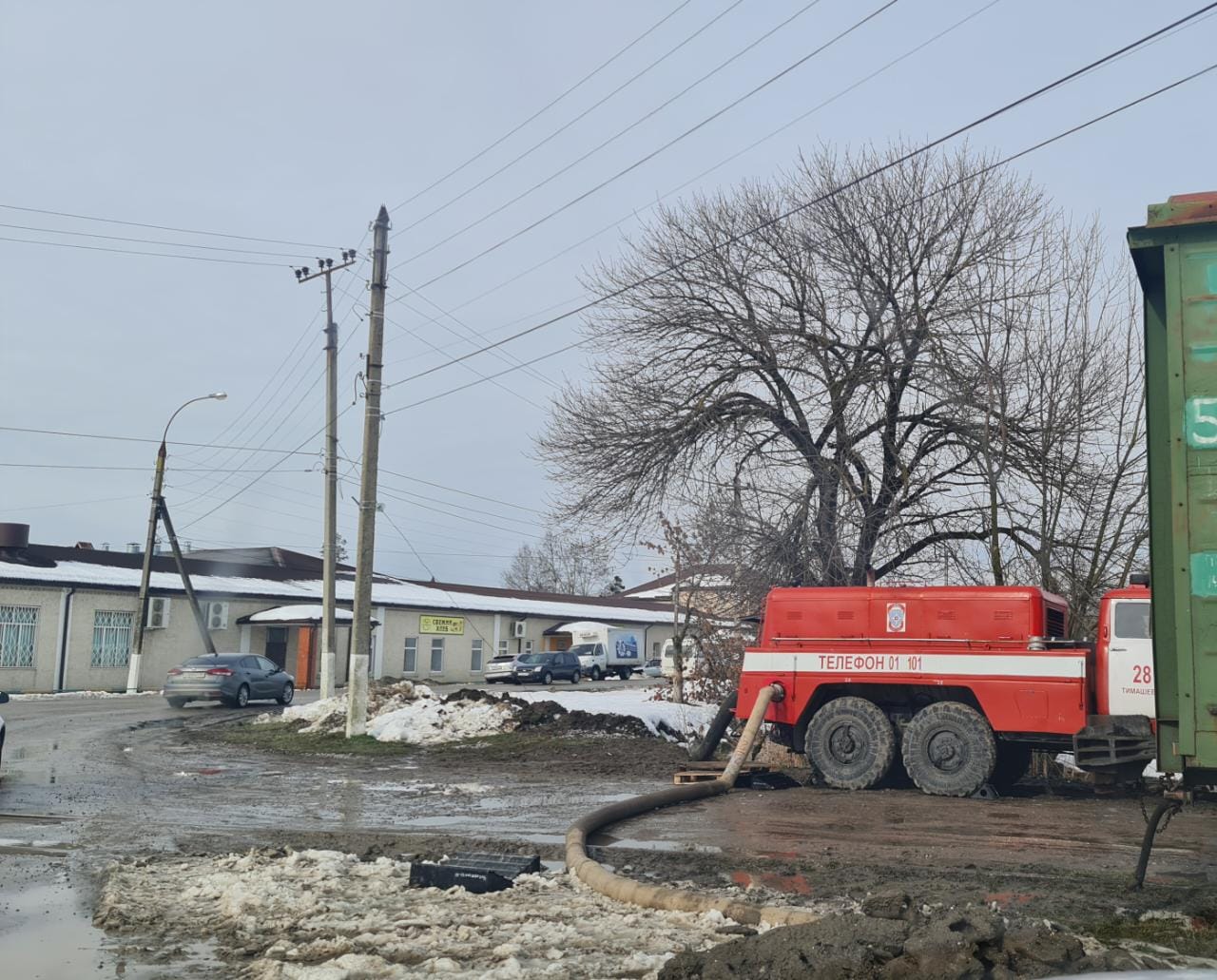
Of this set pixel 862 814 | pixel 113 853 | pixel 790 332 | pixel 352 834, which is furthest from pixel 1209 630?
pixel 790 332

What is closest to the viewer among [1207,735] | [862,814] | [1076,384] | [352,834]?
[1207,735]

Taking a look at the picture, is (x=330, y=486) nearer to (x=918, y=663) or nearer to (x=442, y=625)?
(x=918, y=663)

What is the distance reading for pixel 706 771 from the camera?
613 inches

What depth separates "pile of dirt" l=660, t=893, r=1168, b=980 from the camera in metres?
5.32

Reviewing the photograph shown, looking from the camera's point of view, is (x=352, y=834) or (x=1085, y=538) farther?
(x=1085, y=538)

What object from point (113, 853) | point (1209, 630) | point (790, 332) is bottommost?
point (113, 853)

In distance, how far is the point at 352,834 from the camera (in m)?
10.7

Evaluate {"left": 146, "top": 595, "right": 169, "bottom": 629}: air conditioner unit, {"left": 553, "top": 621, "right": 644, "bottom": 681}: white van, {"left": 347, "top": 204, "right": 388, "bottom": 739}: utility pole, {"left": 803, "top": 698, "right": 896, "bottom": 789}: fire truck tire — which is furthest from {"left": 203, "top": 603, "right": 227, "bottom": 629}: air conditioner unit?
{"left": 803, "top": 698, "right": 896, "bottom": 789}: fire truck tire

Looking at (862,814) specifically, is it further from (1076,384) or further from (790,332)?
(790,332)

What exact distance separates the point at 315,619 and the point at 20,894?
3931cm

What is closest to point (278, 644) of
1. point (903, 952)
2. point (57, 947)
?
point (57, 947)

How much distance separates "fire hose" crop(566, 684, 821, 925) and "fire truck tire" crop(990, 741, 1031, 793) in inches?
131

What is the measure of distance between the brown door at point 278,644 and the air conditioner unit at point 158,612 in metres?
5.04

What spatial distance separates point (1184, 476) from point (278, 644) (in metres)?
46.3
